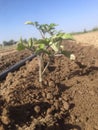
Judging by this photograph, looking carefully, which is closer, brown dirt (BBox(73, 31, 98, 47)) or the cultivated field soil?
the cultivated field soil

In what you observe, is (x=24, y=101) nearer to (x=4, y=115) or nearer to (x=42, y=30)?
(x=4, y=115)

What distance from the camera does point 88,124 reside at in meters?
3.67

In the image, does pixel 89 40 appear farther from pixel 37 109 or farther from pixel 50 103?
pixel 37 109

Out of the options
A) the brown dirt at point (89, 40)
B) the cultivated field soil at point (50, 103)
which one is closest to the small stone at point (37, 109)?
the cultivated field soil at point (50, 103)

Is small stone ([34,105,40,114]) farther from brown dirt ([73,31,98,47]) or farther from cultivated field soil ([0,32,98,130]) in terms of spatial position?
brown dirt ([73,31,98,47])

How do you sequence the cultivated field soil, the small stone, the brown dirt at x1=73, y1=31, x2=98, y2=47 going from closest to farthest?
1. the cultivated field soil
2. the small stone
3. the brown dirt at x1=73, y1=31, x2=98, y2=47

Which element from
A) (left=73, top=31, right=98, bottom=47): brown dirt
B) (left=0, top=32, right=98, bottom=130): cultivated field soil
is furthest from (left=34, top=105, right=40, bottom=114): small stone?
(left=73, top=31, right=98, bottom=47): brown dirt

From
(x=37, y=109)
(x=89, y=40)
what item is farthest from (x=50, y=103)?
(x=89, y=40)

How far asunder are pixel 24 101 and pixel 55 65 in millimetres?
2748

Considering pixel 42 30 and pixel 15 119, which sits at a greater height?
pixel 42 30

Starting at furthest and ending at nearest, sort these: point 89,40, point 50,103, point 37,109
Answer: point 89,40, point 50,103, point 37,109

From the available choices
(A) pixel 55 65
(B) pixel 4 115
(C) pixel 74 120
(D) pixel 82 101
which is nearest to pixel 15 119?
(B) pixel 4 115

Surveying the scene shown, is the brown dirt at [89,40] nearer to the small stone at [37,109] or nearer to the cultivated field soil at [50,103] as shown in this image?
the cultivated field soil at [50,103]

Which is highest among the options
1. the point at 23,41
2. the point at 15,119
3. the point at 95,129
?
the point at 23,41
